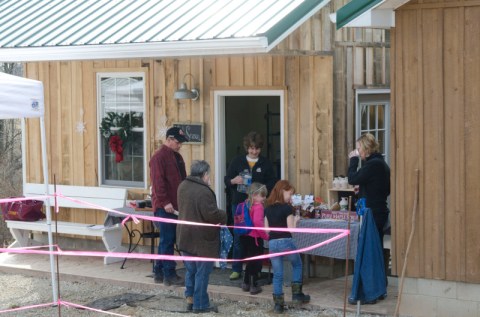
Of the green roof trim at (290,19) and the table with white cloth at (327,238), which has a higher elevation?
the green roof trim at (290,19)

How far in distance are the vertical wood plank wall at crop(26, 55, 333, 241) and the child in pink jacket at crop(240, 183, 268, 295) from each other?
1123 mm

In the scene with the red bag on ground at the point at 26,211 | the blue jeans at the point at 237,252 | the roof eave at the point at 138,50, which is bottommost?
the blue jeans at the point at 237,252

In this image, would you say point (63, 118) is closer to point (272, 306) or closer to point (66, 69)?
point (66, 69)

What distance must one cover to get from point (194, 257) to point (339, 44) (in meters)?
3.37

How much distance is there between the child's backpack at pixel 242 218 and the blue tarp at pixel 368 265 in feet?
4.45

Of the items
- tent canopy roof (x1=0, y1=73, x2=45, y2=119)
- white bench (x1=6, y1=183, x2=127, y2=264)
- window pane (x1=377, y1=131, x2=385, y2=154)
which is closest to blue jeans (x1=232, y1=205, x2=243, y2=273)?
white bench (x1=6, y1=183, x2=127, y2=264)

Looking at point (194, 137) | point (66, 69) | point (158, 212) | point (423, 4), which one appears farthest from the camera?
point (66, 69)

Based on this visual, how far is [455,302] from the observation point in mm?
8727

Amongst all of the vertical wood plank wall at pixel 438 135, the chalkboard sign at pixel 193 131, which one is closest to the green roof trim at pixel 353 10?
the vertical wood plank wall at pixel 438 135

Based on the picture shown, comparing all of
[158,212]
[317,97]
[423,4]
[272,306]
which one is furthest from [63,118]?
[423,4]

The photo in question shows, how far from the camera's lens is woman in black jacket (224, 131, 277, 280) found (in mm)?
10820

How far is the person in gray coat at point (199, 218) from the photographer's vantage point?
9461 millimetres

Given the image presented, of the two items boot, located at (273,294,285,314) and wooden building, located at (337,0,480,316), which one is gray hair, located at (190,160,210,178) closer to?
boot, located at (273,294,285,314)

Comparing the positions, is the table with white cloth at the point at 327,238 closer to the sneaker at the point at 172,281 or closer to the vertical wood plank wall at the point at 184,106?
the vertical wood plank wall at the point at 184,106
